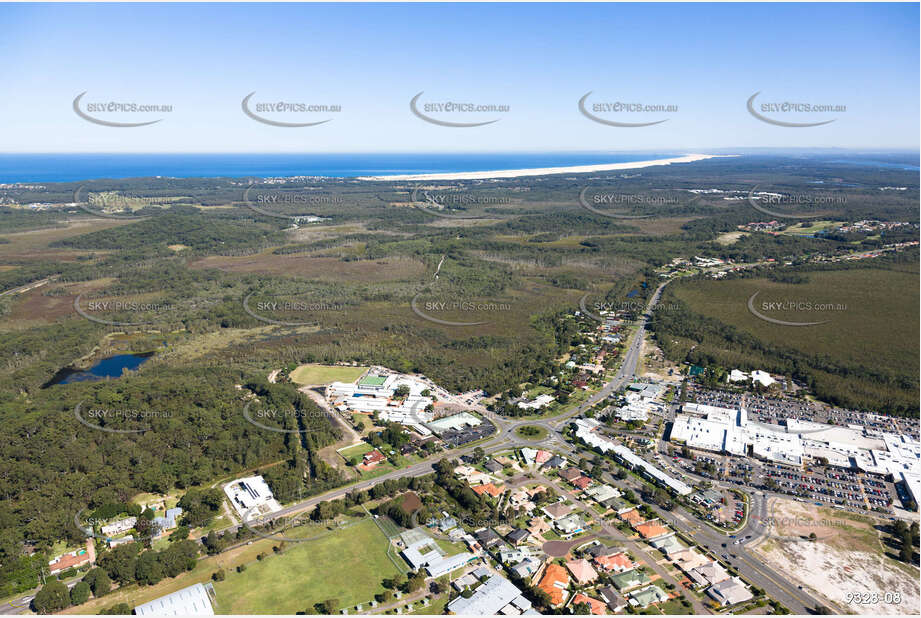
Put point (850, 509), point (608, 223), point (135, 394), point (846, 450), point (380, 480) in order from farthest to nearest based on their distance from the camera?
1. point (608, 223)
2. point (135, 394)
3. point (846, 450)
4. point (380, 480)
5. point (850, 509)

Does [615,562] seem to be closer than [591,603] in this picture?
No

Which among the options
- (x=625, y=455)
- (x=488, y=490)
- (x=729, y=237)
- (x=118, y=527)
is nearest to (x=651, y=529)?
(x=625, y=455)

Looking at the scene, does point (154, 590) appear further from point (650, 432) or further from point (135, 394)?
point (650, 432)

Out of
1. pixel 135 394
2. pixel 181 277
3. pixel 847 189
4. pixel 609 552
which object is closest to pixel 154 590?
pixel 135 394

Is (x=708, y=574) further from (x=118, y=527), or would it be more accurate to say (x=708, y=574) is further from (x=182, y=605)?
(x=118, y=527)

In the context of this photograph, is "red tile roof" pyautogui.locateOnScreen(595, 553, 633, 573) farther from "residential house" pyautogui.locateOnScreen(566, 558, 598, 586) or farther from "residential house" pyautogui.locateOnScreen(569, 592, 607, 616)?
"residential house" pyautogui.locateOnScreen(569, 592, 607, 616)

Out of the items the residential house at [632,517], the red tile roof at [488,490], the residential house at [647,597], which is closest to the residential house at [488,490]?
the red tile roof at [488,490]
